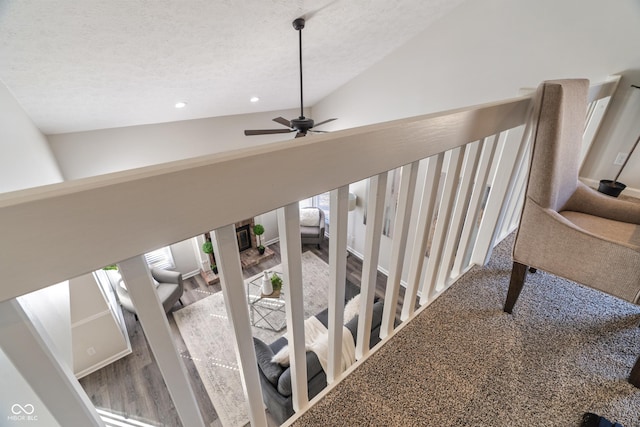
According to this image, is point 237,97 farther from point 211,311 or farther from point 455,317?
point 455,317

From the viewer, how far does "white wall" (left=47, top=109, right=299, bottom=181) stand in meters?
3.91

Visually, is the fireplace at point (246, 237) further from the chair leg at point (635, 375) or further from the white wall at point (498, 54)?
the chair leg at point (635, 375)

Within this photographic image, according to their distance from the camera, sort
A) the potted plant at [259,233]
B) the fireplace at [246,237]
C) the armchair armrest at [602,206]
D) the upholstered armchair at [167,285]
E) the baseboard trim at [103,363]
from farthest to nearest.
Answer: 1. the fireplace at [246,237]
2. the potted plant at [259,233]
3. the upholstered armchair at [167,285]
4. the baseboard trim at [103,363]
5. the armchair armrest at [602,206]

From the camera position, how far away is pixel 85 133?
3.94m

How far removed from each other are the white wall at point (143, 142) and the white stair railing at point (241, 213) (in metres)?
4.80

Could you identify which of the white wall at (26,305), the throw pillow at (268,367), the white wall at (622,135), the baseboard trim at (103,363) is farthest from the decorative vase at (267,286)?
the white wall at (622,135)

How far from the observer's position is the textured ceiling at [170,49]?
6.10 feet

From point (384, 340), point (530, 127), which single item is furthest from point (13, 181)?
point (530, 127)

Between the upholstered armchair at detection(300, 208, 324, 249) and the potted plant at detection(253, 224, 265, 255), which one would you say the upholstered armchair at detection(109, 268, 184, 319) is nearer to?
the potted plant at detection(253, 224, 265, 255)

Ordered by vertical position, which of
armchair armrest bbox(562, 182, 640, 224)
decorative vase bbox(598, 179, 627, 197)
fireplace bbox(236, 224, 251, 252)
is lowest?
fireplace bbox(236, 224, 251, 252)

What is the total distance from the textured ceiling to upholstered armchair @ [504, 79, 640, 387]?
231 cm

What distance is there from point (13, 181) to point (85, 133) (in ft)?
10.3

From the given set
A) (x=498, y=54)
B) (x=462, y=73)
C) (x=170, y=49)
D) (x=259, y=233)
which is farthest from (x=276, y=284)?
(x=498, y=54)

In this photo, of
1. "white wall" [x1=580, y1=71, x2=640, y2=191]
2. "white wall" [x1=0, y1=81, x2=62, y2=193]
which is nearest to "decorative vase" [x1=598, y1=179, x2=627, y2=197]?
"white wall" [x1=580, y1=71, x2=640, y2=191]
